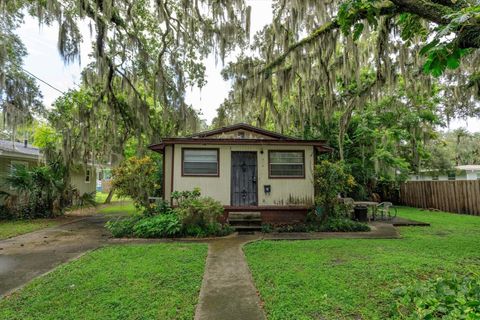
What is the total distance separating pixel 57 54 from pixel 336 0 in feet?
26.2

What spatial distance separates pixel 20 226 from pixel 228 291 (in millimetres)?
9152

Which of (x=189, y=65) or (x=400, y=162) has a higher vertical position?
(x=189, y=65)

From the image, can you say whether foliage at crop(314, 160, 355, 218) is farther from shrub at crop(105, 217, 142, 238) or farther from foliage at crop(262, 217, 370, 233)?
shrub at crop(105, 217, 142, 238)

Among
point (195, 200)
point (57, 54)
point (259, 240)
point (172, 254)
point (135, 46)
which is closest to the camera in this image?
point (172, 254)

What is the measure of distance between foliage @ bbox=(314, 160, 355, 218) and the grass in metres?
8.89

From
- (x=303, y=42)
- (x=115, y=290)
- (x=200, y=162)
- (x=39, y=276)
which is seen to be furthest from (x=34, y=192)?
(x=303, y=42)

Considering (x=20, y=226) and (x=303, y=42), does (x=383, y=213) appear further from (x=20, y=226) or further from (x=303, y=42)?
(x=20, y=226)

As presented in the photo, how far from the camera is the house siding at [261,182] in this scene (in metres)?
8.97

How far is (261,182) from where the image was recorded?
9.05 meters

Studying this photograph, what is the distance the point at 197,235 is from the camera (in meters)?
7.33

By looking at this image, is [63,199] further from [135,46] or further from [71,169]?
[135,46]

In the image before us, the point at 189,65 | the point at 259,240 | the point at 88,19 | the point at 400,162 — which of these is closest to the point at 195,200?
the point at 259,240

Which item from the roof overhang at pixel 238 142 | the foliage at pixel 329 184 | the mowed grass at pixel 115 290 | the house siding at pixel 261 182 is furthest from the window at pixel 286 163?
the mowed grass at pixel 115 290

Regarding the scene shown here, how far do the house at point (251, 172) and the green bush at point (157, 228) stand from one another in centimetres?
153
